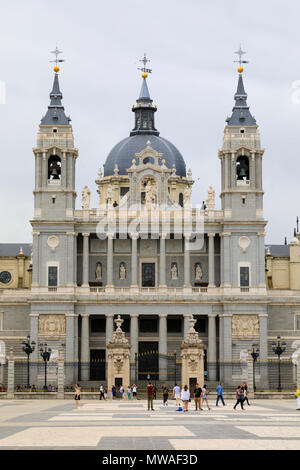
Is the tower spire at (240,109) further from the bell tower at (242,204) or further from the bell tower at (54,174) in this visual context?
the bell tower at (54,174)

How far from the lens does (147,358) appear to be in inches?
3568

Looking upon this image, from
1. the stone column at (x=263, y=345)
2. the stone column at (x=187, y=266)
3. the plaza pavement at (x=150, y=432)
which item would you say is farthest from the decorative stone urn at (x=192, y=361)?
the plaza pavement at (x=150, y=432)

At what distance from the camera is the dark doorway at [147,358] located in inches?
3509

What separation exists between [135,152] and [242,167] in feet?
75.6

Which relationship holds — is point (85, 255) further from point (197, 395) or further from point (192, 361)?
point (197, 395)

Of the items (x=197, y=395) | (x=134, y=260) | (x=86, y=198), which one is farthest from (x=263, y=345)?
(x=197, y=395)

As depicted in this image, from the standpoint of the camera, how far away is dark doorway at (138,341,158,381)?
89.1 meters

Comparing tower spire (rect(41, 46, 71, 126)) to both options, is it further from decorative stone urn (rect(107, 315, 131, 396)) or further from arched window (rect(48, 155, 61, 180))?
decorative stone urn (rect(107, 315, 131, 396))

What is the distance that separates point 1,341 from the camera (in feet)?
301

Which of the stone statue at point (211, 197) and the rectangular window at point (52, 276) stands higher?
the stone statue at point (211, 197)

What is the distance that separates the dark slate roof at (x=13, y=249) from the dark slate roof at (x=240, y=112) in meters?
31.0

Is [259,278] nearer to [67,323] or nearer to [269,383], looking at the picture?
[269,383]

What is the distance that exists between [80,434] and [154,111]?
293 ft
